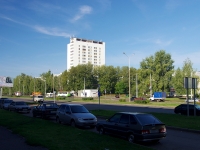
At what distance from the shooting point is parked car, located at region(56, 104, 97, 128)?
16.0 metres

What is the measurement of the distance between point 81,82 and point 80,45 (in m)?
66.3

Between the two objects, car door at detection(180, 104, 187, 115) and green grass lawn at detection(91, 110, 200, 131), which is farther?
car door at detection(180, 104, 187, 115)

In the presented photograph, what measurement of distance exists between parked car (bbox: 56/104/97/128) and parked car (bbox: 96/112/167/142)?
4.03m

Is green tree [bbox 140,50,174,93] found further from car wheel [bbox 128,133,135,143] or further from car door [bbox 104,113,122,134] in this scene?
car wheel [bbox 128,133,135,143]

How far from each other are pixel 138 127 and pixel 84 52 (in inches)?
6854

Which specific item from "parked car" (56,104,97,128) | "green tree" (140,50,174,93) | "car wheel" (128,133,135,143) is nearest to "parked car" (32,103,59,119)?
"parked car" (56,104,97,128)

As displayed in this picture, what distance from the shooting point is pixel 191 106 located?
28016 mm

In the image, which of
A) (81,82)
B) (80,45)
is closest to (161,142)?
(81,82)

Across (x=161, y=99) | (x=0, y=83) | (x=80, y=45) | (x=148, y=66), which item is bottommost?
(x=161, y=99)

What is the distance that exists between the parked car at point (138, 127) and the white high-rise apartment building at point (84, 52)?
535 feet

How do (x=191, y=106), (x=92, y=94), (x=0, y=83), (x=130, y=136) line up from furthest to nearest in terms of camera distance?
(x=92, y=94) → (x=0, y=83) → (x=191, y=106) → (x=130, y=136)

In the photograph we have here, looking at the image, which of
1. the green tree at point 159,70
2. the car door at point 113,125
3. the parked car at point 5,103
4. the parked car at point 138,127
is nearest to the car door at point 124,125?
the parked car at point 138,127

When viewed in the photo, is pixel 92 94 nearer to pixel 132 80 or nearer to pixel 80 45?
pixel 132 80

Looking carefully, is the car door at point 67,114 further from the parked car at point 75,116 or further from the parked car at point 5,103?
the parked car at point 5,103
